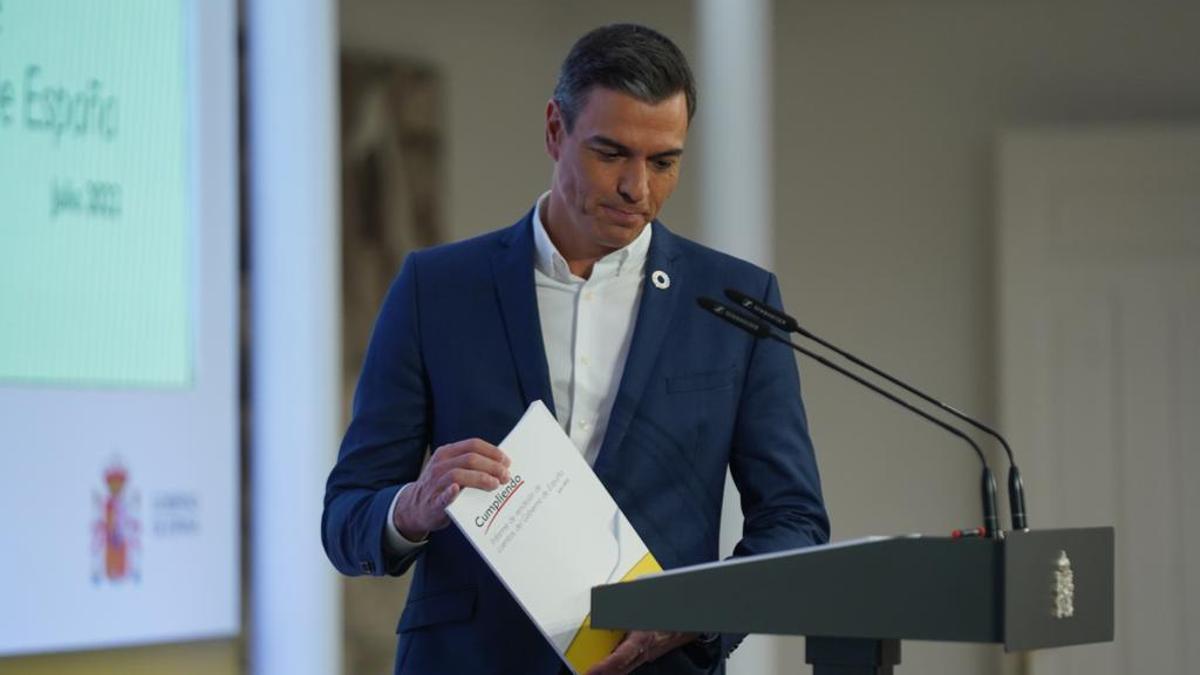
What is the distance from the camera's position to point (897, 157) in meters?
6.38

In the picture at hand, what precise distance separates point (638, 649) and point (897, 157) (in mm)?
4738

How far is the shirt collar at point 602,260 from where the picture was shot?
84.0 inches

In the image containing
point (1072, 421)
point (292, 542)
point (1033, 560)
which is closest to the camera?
point (1033, 560)

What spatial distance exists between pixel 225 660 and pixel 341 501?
2999 mm

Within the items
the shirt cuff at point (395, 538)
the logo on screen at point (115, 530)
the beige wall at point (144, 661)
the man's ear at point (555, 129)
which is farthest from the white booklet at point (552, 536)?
the beige wall at point (144, 661)

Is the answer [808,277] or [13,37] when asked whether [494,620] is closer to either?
[13,37]

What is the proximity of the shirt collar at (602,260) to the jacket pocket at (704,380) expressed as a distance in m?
0.15

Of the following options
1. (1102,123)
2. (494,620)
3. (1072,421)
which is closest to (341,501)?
(494,620)

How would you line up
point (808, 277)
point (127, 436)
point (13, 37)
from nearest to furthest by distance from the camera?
point (13, 37) → point (127, 436) → point (808, 277)

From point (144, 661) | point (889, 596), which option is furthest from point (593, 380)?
point (144, 661)

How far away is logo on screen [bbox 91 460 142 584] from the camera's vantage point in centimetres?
439

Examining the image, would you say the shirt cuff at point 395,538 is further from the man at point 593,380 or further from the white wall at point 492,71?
the white wall at point 492,71

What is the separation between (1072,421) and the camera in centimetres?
595

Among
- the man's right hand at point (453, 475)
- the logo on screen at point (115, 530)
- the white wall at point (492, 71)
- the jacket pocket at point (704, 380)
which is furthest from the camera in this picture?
the white wall at point (492, 71)
